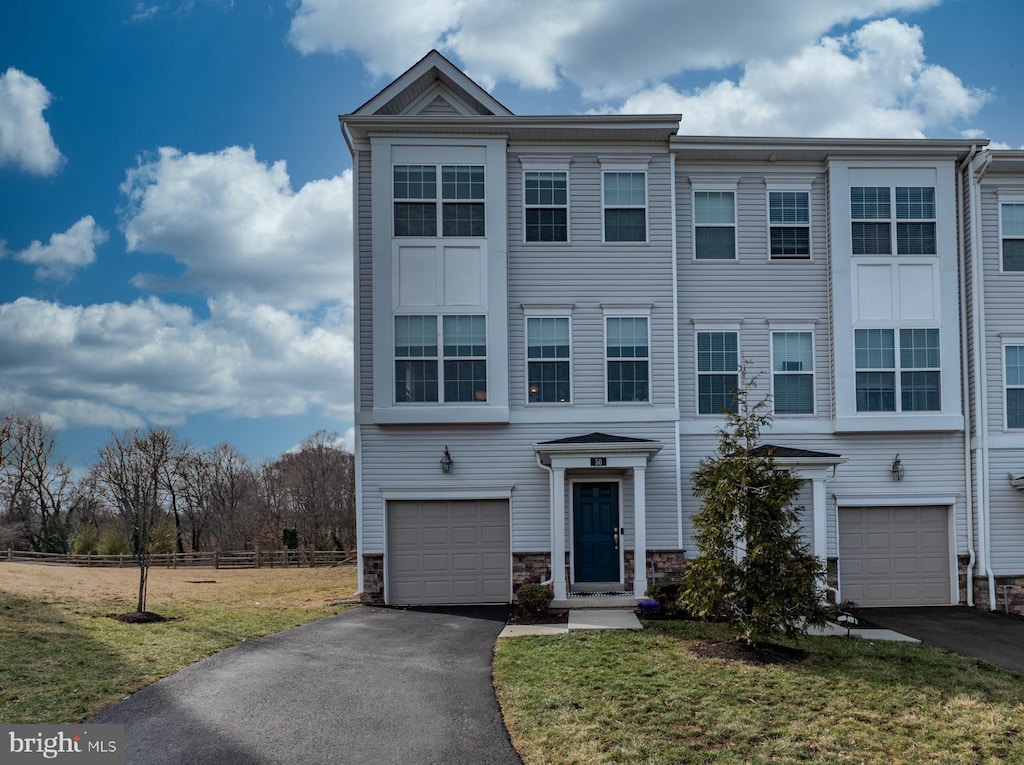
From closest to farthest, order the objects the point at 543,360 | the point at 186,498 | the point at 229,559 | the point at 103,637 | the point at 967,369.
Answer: the point at 103,637 → the point at 543,360 → the point at 967,369 → the point at 229,559 → the point at 186,498

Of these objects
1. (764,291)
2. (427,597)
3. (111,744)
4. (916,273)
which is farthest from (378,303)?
(916,273)

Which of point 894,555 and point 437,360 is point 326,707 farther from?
point 894,555

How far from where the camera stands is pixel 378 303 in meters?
15.4

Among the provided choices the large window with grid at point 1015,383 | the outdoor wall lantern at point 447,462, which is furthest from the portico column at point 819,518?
the outdoor wall lantern at point 447,462

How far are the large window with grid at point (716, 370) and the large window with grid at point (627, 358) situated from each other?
3.97ft

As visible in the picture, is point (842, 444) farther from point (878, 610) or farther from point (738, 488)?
point (738, 488)

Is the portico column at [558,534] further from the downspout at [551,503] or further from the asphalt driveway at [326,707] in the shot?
the asphalt driveway at [326,707]

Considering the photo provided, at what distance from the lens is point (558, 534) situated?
574 inches

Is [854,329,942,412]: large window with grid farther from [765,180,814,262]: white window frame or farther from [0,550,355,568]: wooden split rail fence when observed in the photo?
[0,550,355,568]: wooden split rail fence

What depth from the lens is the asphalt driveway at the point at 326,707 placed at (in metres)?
7.29

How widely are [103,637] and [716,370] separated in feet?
39.1

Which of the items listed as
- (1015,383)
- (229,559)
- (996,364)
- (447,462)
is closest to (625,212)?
(447,462)

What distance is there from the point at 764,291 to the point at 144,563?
44.2 ft

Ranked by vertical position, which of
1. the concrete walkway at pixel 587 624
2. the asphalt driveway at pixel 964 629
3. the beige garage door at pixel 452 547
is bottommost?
the asphalt driveway at pixel 964 629
